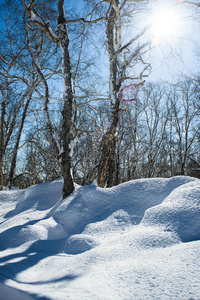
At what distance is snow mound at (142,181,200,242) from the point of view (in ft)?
6.59

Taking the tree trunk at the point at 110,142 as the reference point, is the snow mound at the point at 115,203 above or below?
below

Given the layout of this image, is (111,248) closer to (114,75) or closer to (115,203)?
(115,203)

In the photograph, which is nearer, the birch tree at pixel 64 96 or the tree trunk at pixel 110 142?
the birch tree at pixel 64 96

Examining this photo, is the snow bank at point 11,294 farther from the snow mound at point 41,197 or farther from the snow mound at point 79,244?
the snow mound at point 41,197

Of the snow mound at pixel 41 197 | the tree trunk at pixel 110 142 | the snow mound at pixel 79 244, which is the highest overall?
the tree trunk at pixel 110 142

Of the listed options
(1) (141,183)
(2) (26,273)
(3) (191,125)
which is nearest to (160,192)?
(1) (141,183)

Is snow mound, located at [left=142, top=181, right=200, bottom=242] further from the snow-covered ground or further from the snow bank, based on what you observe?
the snow bank

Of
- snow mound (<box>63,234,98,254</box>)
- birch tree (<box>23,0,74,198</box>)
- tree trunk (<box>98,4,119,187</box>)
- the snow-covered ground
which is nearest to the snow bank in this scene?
the snow-covered ground

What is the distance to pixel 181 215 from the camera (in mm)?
2199

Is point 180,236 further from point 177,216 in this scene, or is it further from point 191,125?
point 191,125

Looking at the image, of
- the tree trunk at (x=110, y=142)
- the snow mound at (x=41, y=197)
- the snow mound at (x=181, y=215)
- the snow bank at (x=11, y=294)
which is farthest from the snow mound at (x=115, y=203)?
the tree trunk at (x=110, y=142)

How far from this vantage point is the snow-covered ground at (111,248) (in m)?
1.32

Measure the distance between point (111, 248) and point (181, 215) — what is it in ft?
2.91

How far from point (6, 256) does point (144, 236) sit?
1509 mm
